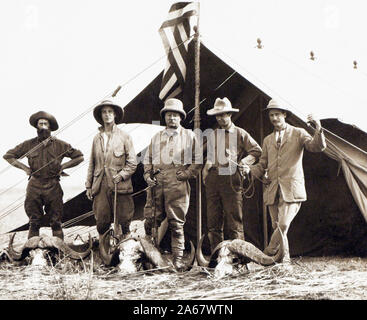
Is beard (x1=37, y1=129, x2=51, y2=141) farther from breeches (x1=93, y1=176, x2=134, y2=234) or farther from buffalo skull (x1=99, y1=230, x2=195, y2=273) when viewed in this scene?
buffalo skull (x1=99, y1=230, x2=195, y2=273)

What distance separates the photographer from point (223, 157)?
639 cm

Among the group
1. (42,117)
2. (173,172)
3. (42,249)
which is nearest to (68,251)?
(42,249)

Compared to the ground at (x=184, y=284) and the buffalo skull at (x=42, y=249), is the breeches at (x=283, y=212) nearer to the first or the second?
the ground at (x=184, y=284)

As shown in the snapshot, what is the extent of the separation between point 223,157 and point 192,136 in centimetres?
45

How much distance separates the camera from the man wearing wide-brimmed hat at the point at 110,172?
6.64m

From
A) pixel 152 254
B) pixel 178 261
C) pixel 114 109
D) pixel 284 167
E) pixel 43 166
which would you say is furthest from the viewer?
pixel 43 166

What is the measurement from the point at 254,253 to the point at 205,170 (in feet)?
4.15

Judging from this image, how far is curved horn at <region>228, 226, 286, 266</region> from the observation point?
5.56 m

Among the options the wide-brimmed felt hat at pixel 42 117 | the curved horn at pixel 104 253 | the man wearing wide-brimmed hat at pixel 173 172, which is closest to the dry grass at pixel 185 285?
Answer: the curved horn at pixel 104 253

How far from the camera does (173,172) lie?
6316mm

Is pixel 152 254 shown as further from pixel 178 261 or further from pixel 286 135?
pixel 286 135

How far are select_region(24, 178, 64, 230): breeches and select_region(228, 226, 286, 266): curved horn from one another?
2.66 meters

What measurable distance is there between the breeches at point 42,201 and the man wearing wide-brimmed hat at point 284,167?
8.77 ft

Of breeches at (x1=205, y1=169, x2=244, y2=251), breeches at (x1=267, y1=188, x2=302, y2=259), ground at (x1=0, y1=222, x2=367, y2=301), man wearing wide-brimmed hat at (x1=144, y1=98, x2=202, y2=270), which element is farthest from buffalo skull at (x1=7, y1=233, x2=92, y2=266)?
breeches at (x1=267, y1=188, x2=302, y2=259)
